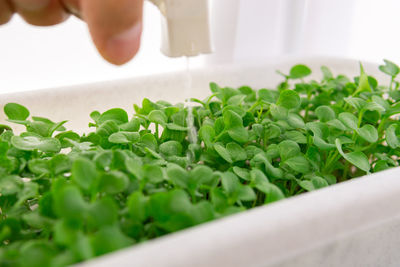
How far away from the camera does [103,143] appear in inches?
21.7

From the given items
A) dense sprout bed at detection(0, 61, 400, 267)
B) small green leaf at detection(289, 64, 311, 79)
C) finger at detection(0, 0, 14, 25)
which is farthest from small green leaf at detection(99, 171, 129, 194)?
small green leaf at detection(289, 64, 311, 79)

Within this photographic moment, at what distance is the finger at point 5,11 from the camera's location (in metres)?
0.45

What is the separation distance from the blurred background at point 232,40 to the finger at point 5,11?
0.43 metres

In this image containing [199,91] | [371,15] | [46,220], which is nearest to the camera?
[46,220]

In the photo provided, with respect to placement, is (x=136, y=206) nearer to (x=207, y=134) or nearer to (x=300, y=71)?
(x=207, y=134)

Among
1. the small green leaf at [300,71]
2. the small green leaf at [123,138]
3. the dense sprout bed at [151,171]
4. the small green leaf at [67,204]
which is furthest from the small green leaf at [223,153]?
the small green leaf at [300,71]

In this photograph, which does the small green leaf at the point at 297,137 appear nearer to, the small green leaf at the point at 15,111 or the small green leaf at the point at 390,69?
the small green leaf at the point at 390,69

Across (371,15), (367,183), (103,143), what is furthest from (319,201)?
(371,15)

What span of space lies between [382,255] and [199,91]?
1.65ft

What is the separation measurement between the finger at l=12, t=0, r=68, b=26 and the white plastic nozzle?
106mm

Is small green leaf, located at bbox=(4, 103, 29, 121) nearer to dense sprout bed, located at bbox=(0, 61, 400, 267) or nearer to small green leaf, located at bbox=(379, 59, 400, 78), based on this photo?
dense sprout bed, located at bbox=(0, 61, 400, 267)

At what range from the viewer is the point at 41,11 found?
17.5 inches

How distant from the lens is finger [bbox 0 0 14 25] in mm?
454

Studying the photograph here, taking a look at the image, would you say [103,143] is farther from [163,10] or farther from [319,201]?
[319,201]
